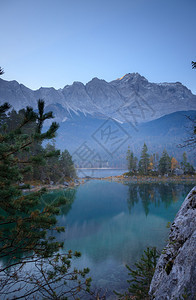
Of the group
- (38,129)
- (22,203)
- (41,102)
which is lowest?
(22,203)

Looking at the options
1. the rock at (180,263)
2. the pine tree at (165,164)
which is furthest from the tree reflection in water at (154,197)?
the pine tree at (165,164)

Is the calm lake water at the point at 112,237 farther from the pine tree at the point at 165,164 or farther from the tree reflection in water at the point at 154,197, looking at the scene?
the pine tree at the point at 165,164

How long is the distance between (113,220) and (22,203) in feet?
66.0

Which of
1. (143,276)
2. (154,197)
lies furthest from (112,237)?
(154,197)

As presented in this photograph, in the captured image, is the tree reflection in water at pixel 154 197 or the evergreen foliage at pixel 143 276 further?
the tree reflection in water at pixel 154 197

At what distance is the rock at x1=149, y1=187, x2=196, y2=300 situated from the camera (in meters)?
3.42

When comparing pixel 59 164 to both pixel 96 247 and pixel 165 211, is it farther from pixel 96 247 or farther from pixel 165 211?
pixel 96 247

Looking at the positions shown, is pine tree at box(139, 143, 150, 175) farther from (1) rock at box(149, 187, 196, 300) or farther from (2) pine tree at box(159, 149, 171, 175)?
(1) rock at box(149, 187, 196, 300)

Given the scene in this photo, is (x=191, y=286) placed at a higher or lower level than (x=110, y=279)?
higher

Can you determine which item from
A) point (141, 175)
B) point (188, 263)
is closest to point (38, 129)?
point (188, 263)

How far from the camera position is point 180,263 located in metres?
3.76

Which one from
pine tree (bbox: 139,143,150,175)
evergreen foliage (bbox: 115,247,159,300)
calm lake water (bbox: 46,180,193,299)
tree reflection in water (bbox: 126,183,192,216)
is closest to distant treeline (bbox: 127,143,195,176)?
pine tree (bbox: 139,143,150,175)

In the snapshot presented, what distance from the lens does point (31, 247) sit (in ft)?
15.3

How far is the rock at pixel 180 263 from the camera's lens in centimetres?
342
